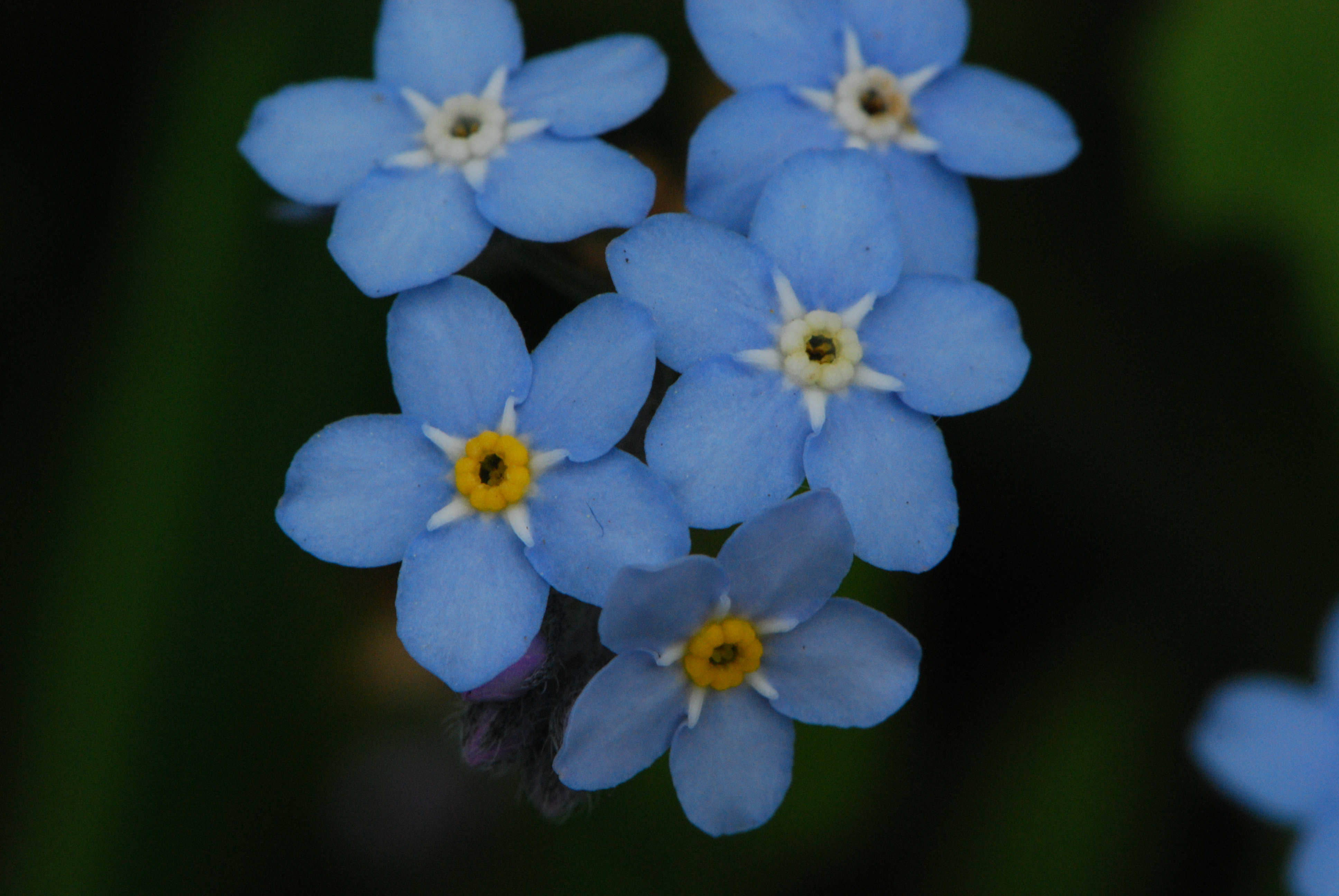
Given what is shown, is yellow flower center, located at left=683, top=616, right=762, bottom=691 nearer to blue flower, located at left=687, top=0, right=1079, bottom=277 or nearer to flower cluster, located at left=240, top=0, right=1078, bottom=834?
flower cluster, located at left=240, top=0, right=1078, bottom=834

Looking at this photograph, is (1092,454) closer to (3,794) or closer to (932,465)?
(932,465)

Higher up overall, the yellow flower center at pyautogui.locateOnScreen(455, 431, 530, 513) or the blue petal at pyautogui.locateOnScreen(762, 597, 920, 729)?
the yellow flower center at pyautogui.locateOnScreen(455, 431, 530, 513)

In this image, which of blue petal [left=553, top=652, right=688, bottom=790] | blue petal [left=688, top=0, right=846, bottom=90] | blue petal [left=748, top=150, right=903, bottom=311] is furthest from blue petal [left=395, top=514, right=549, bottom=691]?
blue petal [left=688, top=0, right=846, bottom=90]

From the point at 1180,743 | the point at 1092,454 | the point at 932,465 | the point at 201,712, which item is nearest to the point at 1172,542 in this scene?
the point at 1092,454

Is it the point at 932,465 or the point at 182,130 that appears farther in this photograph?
the point at 182,130

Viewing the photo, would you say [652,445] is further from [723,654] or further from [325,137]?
[325,137]

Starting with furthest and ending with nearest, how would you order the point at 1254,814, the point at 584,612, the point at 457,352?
1. the point at 1254,814
2. the point at 584,612
3. the point at 457,352

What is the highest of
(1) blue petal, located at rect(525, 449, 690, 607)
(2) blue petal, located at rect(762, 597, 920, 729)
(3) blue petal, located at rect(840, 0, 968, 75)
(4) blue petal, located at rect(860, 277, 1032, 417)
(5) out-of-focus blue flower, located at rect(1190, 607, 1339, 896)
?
(3) blue petal, located at rect(840, 0, 968, 75)

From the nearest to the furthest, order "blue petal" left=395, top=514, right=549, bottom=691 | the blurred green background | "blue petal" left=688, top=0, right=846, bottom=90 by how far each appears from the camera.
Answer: "blue petal" left=395, top=514, right=549, bottom=691 < "blue petal" left=688, top=0, right=846, bottom=90 < the blurred green background
